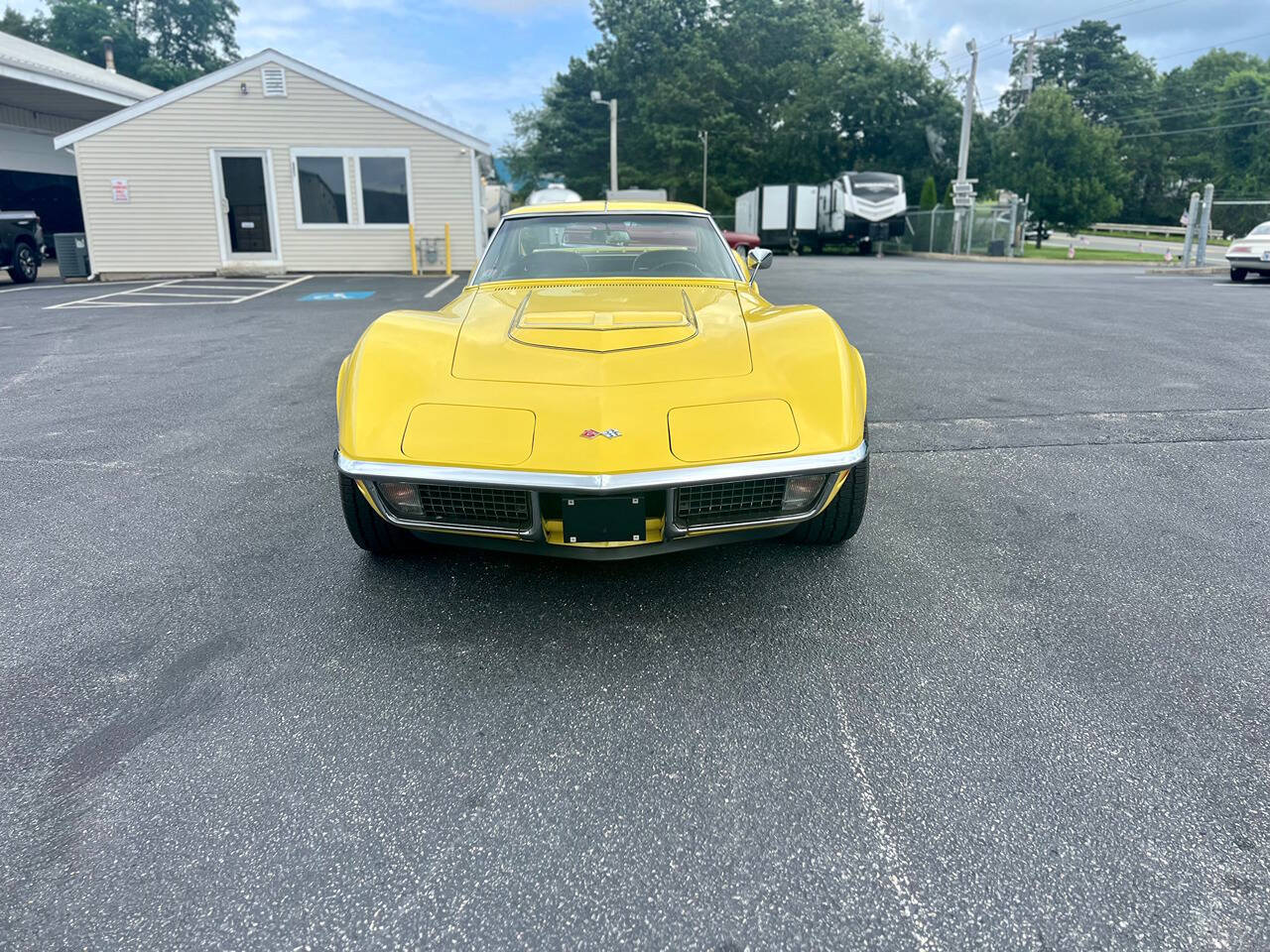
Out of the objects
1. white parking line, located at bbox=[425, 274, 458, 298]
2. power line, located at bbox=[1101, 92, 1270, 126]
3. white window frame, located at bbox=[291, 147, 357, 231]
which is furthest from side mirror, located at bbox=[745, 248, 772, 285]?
power line, located at bbox=[1101, 92, 1270, 126]

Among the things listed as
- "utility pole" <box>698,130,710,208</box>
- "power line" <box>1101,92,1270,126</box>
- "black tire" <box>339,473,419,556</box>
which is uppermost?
"power line" <box>1101,92,1270,126</box>

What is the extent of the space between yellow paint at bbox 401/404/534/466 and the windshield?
168 cm

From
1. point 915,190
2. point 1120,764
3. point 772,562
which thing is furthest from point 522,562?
point 915,190

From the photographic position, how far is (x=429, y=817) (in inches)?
79.4

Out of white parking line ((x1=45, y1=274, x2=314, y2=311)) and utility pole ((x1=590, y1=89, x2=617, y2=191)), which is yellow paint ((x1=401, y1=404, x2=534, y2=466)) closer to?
white parking line ((x1=45, y1=274, x2=314, y2=311))

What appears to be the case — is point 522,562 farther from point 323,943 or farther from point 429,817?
point 323,943

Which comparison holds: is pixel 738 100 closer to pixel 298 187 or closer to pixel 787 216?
pixel 787 216

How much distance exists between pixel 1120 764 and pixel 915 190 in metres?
45.5

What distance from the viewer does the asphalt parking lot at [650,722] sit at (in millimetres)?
1763

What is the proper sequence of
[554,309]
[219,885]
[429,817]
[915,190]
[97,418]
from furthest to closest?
[915,190]
[97,418]
[554,309]
[429,817]
[219,885]

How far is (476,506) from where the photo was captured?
2.71m

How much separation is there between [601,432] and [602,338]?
0.67 meters

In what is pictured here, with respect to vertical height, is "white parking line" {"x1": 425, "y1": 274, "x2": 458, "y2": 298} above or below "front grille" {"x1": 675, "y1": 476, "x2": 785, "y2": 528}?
above

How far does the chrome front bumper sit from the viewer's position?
8.35ft
